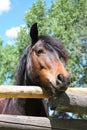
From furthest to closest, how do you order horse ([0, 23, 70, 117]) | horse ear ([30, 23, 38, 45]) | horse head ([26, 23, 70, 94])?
1. horse ear ([30, 23, 38, 45])
2. horse ([0, 23, 70, 117])
3. horse head ([26, 23, 70, 94])

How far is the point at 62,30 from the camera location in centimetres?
2772

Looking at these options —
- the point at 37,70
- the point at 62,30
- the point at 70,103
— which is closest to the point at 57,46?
the point at 37,70

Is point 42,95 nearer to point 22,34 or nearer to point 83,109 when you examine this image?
point 83,109

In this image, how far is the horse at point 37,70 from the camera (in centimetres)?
460

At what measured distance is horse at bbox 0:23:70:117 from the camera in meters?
4.60

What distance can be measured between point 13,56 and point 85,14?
6.11 metres

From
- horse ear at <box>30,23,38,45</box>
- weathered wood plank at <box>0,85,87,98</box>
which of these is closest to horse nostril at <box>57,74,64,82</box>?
weathered wood plank at <box>0,85,87,98</box>

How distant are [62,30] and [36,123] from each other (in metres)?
24.2

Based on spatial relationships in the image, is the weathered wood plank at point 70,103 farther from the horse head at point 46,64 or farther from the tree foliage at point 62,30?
the tree foliage at point 62,30

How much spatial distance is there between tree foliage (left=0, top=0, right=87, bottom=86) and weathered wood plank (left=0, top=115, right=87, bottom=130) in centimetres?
2234

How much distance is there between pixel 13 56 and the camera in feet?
95.5

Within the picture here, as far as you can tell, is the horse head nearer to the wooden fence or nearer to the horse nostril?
the horse nostril

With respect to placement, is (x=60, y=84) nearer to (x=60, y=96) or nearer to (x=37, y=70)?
(x=60, y=96)

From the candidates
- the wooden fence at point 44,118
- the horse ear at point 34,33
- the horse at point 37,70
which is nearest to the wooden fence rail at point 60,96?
the wooden fence at point 44,118
